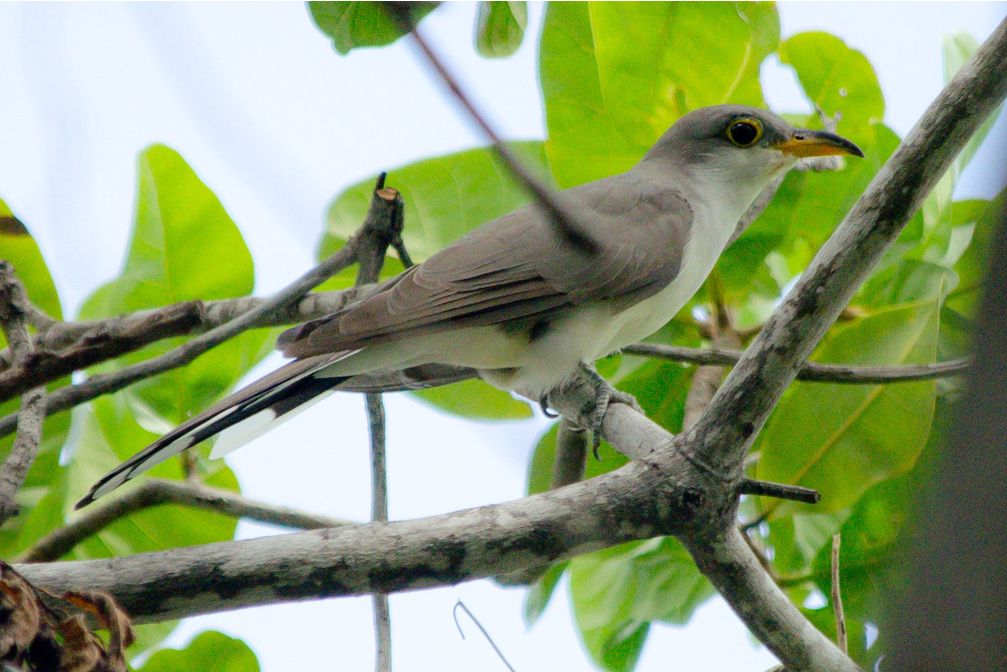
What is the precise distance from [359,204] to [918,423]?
2.30 metres

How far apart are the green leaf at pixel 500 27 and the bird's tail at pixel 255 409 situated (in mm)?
1137

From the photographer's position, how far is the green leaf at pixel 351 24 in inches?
122

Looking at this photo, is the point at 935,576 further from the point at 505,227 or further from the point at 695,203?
the point at 695,203

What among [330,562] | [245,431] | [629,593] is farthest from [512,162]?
[629,593]

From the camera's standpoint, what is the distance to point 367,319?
303cm

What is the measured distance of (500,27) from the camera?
327cm

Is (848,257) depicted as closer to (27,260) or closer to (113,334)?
(113,334)

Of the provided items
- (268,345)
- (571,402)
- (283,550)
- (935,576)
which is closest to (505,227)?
(571,402)

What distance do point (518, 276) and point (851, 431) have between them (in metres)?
1.24

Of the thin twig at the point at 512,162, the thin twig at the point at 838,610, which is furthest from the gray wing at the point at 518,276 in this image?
the thin twig at the point at 512,162

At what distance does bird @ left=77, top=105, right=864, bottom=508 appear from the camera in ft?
9.98

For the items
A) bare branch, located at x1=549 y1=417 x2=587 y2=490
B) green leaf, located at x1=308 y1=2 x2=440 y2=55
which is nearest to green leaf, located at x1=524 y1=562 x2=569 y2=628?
bare branch, located at x1=549 y1=417 x2=587 y2=490

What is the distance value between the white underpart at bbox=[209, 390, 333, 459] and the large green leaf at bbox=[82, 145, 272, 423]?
74 centimetres

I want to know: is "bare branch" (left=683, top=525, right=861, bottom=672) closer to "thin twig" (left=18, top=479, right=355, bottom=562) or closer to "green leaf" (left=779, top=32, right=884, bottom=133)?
"thin twig" (left=18, top=479, right=355, bottom=562)
